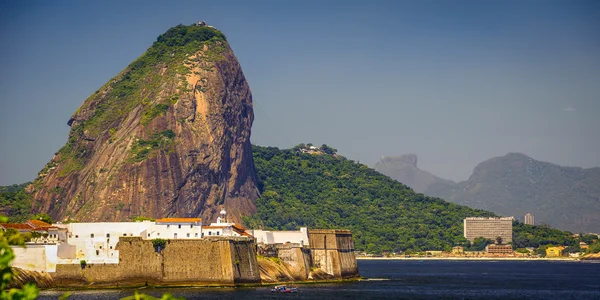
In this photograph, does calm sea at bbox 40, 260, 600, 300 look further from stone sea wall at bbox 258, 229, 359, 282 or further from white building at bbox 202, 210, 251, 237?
white building at bbox 202, 210, 251, 237

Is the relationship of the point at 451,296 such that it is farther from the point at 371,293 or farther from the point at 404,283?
the point at 404,283

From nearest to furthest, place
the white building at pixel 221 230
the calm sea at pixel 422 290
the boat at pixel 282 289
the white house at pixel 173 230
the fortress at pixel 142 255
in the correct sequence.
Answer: the calm sea at pixel 422 290
the fortress at pixel 142 255
the boat at pixel 282 289
the white house at pixel 173 230
the white building at pixel 221 230

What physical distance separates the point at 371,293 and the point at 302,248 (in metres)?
13.5

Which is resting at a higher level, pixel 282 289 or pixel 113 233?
pixel 113 233

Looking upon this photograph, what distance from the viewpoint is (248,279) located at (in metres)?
112

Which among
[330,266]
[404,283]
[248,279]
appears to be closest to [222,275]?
[248,279]

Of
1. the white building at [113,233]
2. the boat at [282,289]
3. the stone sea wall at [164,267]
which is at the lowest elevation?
the boat at [282,289]

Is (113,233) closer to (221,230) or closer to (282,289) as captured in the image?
(221,230)

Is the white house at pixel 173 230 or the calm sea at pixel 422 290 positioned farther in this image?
the white house at pixel 173 230

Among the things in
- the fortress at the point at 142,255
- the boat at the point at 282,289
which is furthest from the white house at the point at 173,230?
the boat at the point at 282,289

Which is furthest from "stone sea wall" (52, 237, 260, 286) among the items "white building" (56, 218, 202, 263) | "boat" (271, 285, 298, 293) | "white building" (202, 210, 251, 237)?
"white building" (202, 210, 251, 237)

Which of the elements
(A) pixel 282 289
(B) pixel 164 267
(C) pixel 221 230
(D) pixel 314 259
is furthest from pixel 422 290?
(B) pixel 164 267

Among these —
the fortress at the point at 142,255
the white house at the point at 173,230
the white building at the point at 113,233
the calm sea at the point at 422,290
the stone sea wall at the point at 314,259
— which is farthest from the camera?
the stone sea wall at the point at 314,259

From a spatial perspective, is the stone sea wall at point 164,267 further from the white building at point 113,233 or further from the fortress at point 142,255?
the white building at point 113,233
